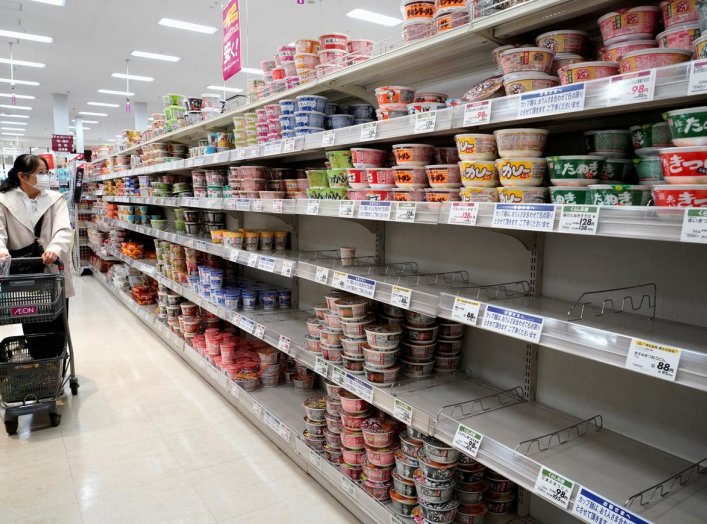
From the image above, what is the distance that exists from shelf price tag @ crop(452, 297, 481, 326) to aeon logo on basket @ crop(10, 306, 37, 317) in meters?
2.51

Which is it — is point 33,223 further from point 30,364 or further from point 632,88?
point 632,88

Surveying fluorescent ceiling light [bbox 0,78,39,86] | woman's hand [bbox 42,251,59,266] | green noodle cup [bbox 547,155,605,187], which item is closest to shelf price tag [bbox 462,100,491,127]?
green noodle cup [bbox 547,155,605,187]

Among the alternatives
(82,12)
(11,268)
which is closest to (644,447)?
(11,268)

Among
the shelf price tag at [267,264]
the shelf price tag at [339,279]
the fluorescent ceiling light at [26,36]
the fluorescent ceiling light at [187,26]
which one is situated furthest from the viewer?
the fluorescent ceiling light at [26,36]

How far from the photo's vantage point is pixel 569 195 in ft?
3.81

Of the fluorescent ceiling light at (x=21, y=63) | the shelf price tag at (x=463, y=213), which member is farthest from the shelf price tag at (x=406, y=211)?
the fluorescent ceiling light at (x=21, y=63)

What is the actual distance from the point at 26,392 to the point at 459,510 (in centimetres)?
260

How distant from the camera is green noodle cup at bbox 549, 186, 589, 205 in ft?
3.75

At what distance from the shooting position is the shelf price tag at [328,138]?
1.97 metres

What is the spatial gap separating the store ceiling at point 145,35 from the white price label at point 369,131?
9.88 feet

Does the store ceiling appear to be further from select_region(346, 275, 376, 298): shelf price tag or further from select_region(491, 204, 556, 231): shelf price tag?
select_region(491, 204, 556, 231): shelf price tag

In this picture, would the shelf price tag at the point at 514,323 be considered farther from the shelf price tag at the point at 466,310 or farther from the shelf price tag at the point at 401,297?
the shelf price tag at the point at 401,297

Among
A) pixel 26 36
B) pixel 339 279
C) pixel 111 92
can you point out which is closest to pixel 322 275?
pixel 339 279

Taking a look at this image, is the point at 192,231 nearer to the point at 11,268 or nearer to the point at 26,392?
the point at 11,268
